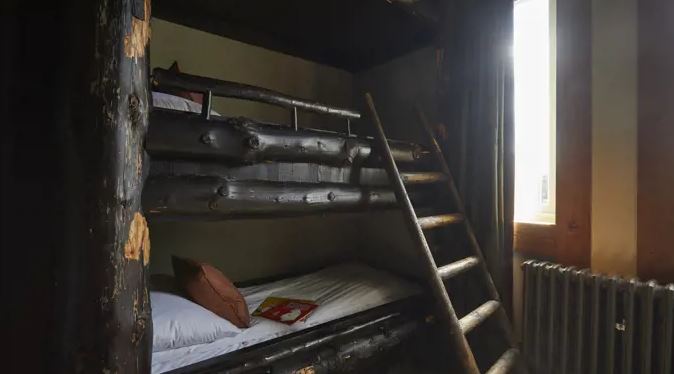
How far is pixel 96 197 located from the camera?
0.92m

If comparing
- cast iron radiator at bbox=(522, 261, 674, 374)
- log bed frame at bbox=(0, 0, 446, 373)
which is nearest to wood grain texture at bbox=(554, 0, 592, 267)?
cast iron radiator at bbox=(522, 261, 674, 374)

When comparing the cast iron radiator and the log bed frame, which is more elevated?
the log bed frame

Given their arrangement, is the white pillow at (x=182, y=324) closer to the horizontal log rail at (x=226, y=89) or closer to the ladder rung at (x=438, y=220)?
the horizontal log rail at (x=226, y=89)

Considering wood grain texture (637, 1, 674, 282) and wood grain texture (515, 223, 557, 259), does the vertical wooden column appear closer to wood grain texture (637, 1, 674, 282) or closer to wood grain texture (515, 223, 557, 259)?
wood grain texture (515, 223, 557, 259)

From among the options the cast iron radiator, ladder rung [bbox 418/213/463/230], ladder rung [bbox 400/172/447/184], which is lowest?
the cast iron radiator

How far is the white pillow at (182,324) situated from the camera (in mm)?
1185

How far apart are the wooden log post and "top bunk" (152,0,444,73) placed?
4.77 ft

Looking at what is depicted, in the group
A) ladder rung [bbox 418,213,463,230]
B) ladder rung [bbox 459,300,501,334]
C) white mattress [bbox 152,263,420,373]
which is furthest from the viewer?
ladder rung [bbox 418,213,463,230]

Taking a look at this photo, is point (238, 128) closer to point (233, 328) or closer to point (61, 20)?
point (61, 20)

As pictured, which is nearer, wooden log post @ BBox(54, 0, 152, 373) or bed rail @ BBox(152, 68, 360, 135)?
wooden log post @ BBox(54, 0, 152, 373)

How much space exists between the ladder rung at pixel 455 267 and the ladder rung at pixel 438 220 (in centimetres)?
21

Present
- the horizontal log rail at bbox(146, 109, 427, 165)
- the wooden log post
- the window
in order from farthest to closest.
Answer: the window → the horizontal log rail at bbox(146, 109, 427, 165) → the wooden log post

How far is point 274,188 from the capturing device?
1424 millimetres

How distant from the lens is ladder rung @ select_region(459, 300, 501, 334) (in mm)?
1498
